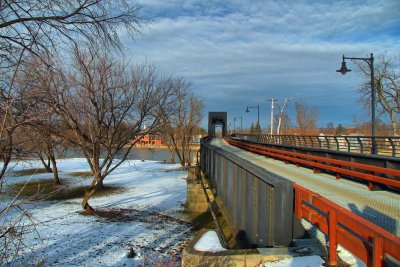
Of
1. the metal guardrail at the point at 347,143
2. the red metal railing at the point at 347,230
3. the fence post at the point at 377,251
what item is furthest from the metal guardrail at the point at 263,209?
the metal guardrail at the point at 347,143

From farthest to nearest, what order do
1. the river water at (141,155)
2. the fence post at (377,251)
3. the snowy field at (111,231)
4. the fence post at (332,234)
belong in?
1. the river water at (141,155)
2. the snowy field at (111,231)
3. the fence post at (332,234)
4. the fence post at (377,251)

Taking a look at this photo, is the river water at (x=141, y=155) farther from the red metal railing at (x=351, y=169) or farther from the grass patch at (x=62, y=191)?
the red metal railing at (x=351, y=169)

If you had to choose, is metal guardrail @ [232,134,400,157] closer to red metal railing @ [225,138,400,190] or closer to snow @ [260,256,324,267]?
red metal railing @ [225,138,400,190]

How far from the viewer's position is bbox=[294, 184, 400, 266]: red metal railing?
3.05m

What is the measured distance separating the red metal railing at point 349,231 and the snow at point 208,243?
146cm

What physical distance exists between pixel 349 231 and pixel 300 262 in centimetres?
118

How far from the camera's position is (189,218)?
21.8m

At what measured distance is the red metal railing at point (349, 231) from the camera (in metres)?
3.05

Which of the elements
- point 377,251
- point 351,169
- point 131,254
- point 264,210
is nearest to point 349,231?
point 377,251

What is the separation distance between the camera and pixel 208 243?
631cm

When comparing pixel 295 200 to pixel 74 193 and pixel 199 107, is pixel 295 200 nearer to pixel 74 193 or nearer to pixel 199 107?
pixel 74 193

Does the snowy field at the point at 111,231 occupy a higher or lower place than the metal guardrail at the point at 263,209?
lower

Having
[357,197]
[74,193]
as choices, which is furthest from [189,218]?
[357,197]

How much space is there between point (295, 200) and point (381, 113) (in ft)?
149
